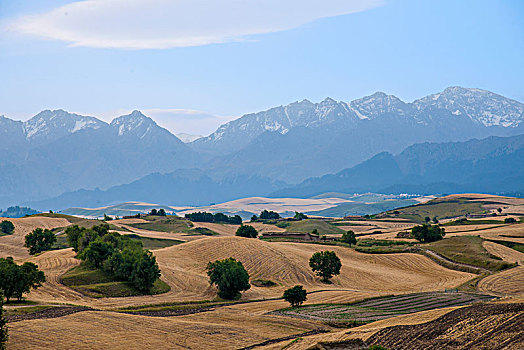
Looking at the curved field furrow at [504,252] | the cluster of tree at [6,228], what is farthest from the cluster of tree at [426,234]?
the cluster of tree at [6,228]

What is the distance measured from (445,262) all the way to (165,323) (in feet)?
286

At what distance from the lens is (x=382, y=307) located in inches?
3371

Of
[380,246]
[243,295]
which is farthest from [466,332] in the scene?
[380,246]

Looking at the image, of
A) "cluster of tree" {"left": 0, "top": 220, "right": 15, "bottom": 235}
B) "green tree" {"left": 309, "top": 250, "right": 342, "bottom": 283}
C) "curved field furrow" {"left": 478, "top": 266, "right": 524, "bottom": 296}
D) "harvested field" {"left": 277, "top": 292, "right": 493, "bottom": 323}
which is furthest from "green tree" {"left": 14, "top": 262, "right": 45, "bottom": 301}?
"cluster of tree" {"left": 0, "top": 220, "right": 15, "bottom": 235}

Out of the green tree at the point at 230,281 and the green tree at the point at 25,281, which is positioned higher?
the green tree at the point at 25,281

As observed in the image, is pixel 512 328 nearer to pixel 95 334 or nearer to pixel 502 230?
pixel 95 334

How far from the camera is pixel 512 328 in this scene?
182 ft

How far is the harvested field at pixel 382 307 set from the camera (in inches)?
3039

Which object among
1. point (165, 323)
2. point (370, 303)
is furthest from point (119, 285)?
point (370, 303)

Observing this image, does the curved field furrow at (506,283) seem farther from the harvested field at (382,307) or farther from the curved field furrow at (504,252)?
the curved field furrow at (504,252)

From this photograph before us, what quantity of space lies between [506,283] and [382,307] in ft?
103

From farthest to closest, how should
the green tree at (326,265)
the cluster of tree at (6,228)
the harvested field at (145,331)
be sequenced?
the cluster of tree at (6,228)
the green tree at (326,265)
the harvested field at (145,331)

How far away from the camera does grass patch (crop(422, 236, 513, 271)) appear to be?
129m

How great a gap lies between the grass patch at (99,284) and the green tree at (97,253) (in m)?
3.36
